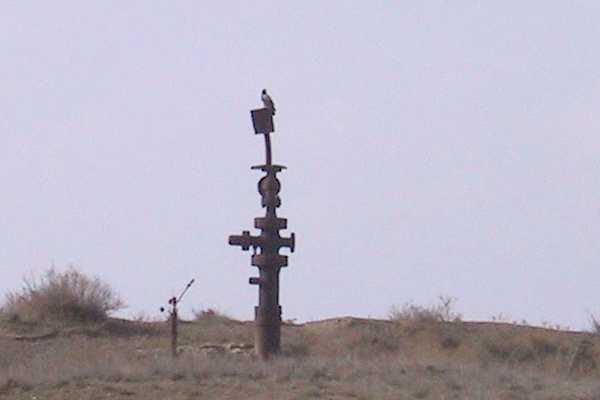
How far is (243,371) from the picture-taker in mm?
22641

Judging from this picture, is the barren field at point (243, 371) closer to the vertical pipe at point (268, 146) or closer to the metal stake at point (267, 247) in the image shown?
the metal stake at point (267, 247)

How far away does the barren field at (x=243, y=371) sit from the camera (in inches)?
842

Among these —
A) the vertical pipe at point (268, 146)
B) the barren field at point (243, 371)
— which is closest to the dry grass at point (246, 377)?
the barren field at point (243, 371)

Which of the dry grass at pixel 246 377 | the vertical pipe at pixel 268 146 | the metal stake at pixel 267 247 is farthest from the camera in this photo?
the vertical pipe at pixel 268 146

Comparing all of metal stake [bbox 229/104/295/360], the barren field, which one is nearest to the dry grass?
the barren field

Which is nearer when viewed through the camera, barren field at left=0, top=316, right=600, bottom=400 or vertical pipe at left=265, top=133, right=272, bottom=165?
barren field at left=0, top=316, right=600, bottom=400

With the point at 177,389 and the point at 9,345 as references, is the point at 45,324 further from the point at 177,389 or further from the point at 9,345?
the point at 177,389

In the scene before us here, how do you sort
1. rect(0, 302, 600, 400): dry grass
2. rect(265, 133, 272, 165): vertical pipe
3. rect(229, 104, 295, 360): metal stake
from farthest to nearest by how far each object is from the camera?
rect(265, 133, 272, 165): vertical pipe → rect(229, 104, 295, 360): metal stake → rect(0, 302, 600, 400): dry grass

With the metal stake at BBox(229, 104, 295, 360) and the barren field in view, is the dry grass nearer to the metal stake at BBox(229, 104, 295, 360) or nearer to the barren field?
the barren field

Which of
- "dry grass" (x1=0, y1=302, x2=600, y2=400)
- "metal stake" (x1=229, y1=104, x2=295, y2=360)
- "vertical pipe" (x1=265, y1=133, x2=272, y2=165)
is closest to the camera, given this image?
"dry grass" (x1=0, y1=302, x2=600, y2=400)

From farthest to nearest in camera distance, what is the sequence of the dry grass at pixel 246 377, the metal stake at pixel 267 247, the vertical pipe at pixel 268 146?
the vertical pipe at pixel 268 146, the metal stake at pixel 267 247, the dry grass at pixel 246 377

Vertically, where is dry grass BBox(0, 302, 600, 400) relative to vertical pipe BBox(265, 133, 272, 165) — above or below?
below

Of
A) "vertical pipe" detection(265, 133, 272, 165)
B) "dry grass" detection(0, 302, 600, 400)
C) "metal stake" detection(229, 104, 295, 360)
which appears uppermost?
"vertical pipe" detection(265, 133, 272, 165)

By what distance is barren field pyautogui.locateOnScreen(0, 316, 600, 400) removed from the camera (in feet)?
70.1
